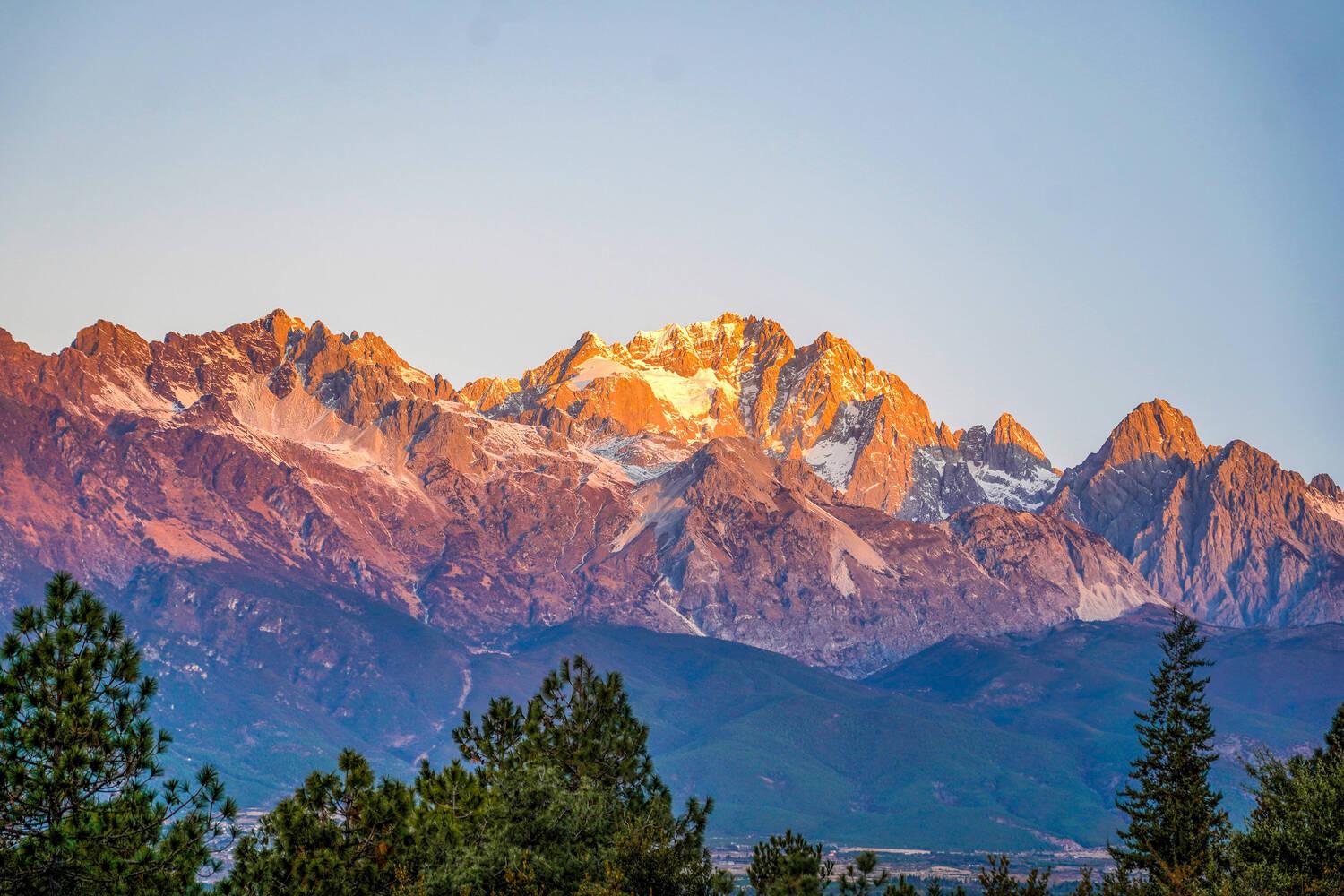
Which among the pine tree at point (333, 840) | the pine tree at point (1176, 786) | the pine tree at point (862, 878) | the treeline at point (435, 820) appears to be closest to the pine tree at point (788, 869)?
the treeline at point (435, 820)

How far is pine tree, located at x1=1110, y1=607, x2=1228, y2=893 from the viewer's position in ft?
328

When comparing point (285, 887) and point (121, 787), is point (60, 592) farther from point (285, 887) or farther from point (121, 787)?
point (285, 887)

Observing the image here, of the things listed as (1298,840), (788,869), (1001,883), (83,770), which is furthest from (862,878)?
(83,770)

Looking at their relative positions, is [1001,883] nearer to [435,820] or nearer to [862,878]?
[862,878]

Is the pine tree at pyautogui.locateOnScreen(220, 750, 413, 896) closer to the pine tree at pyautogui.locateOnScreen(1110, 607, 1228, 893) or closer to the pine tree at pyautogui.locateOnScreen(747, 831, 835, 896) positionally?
the pine tree at pyautogui.locateOnScreen(747, 831, 835, 896)

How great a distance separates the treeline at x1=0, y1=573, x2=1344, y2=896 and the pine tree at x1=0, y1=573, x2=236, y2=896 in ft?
0.21

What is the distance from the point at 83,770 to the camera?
54.3 meters

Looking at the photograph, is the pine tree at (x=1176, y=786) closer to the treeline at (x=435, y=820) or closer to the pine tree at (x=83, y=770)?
the treeline at (x=435, y=820)

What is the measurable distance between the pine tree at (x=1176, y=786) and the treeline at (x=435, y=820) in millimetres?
819

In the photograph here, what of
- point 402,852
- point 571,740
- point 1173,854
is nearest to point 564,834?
point 402,852

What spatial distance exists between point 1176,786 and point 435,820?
60.1 meters

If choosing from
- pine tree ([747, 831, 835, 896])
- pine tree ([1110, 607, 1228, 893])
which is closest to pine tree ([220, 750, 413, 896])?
pine tree ([747, 831, 835, 896])

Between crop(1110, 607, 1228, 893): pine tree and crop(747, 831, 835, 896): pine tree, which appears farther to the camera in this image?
crop(1110, 607, 1228, 893): pine tree

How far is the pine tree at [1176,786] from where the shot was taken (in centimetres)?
9988
